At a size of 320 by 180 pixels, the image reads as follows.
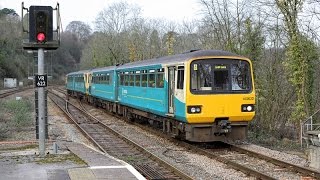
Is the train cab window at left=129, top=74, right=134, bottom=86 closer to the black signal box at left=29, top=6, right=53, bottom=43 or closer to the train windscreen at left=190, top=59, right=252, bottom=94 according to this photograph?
the train windscreen at left=190, top=59, right=252, bottom=94

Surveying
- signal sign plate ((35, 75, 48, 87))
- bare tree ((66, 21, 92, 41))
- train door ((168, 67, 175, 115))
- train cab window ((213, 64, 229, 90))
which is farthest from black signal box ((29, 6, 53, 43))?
bare tree ((66, 21, 92, 41))

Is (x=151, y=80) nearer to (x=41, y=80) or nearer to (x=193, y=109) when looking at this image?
(x=193, y=109)

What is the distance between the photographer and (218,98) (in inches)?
534

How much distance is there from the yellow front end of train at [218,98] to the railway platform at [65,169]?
3.36 meters

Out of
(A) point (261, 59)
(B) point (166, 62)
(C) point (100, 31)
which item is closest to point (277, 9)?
(A) point (261, 59)

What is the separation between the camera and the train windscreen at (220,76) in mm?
13508

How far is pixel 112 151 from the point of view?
1404 cm

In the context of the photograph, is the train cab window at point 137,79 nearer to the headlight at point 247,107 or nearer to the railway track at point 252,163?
the railway track at point 252,163

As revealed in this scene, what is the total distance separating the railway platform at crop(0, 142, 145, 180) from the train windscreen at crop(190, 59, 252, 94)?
12.5ft

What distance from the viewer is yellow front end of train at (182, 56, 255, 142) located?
1341 centimetres

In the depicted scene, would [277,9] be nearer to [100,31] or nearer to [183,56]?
[183,56]

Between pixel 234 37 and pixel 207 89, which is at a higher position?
pixel 234 37

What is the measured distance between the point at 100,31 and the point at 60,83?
45.7 m

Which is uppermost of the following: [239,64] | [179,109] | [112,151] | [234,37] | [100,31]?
[100,31]
